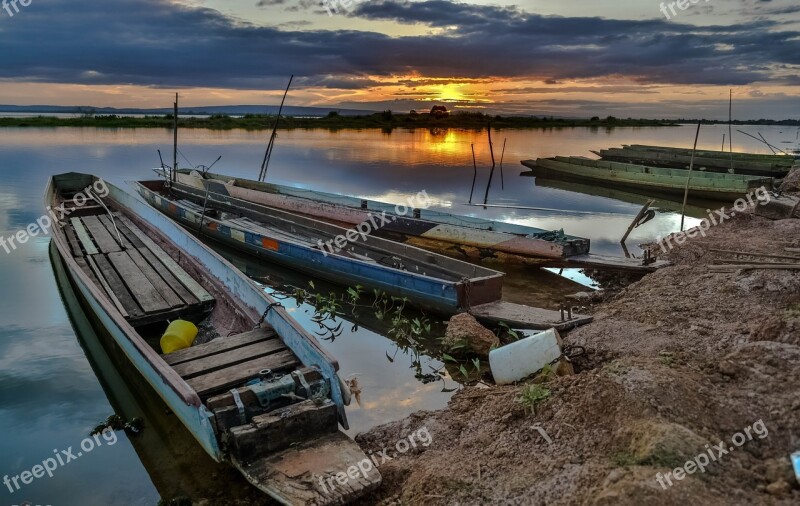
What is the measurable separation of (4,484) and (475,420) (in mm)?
4126

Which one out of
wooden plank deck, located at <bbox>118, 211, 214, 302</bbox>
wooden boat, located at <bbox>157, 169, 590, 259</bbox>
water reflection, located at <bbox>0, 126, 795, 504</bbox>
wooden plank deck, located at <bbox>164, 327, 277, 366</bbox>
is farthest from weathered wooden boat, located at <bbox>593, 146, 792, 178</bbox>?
wooden plank deck, located at <bbox>164, 327, 277, 366</bbox>

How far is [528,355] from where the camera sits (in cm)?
554

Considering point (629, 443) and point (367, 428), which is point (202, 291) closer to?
point (367, 428)

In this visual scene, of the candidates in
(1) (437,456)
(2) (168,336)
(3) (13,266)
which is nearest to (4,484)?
(2) (168,336)

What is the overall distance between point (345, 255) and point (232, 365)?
4.76 m

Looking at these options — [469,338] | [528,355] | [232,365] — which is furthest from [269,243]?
[528,355]

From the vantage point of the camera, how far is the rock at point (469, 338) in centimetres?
654

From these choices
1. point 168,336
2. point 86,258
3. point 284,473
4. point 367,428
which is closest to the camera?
point 284,473

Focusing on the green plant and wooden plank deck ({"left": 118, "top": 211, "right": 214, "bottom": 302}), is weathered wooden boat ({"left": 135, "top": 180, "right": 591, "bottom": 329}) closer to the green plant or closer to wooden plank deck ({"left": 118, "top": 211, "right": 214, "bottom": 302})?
wooden plank deck ({"left": 118, "top": 211, "right": 214, "bottom": 302})

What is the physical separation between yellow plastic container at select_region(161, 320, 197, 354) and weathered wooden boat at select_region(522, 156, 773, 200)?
18131mm

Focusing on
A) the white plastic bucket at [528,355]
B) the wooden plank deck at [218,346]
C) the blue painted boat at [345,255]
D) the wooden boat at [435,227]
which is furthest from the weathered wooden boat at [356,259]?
the wooden plank deck at [218,346]

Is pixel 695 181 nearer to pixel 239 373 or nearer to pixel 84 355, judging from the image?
pixel 239 373

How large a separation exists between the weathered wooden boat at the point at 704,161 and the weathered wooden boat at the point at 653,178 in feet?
7.16

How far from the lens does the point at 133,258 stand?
345 inches
